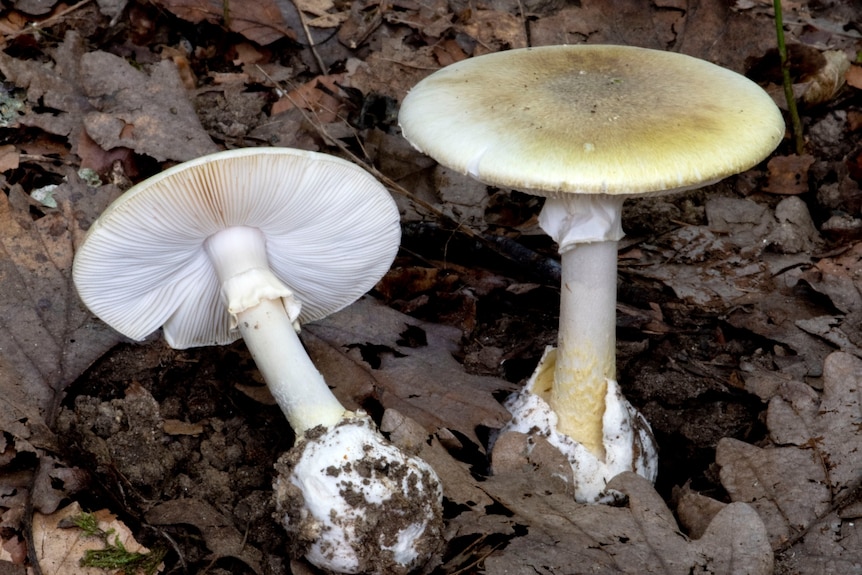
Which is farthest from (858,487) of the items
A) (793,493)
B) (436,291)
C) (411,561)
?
(436,291)

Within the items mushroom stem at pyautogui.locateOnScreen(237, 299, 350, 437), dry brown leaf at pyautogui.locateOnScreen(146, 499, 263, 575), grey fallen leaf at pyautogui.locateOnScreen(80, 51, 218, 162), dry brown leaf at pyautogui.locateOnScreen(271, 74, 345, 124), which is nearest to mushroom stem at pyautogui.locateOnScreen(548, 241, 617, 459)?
mushroom stem at pyautogui.locateOnScreen(237, 299, 350, 437)

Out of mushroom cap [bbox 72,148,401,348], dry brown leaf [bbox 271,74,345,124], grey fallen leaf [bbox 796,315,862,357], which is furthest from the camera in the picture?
dry brown leaf [bbox 271,74,345,124]

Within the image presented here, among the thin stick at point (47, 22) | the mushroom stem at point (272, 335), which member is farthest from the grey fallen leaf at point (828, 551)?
the thin stick at point (47, 22)

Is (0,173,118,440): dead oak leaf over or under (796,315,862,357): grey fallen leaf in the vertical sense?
over

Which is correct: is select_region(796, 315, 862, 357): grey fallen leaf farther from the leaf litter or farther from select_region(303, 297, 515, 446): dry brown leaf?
select_region(303, 297, 515, 446): dry brown leaf

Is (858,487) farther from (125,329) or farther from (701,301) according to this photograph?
(125,329)

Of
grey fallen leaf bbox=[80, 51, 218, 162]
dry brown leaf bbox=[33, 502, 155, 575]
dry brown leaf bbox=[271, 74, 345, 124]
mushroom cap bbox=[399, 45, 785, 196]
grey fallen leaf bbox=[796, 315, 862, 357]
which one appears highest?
mushroom cap bbox=[399, 45, 785, 196]

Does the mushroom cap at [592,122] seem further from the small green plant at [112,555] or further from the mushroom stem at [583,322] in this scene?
the small green plant at [112,555]

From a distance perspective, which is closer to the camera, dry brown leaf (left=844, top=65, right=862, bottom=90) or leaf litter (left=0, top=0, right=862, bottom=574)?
leaf litter (left=0, top=0, right=862, bottom=574)
